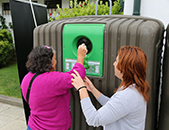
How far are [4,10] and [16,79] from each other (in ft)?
23.6

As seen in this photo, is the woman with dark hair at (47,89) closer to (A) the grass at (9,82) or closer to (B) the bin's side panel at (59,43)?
(B) the bin's side panel at (59,43)

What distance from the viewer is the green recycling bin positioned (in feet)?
5.54

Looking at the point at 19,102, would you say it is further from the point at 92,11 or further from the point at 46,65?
the point at 46,65

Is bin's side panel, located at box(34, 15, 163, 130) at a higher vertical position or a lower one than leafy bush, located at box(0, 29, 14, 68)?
higher

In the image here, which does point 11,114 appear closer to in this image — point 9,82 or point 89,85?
point 9,82

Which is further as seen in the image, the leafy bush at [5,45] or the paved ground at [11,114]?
the leafy bush at [5,45]

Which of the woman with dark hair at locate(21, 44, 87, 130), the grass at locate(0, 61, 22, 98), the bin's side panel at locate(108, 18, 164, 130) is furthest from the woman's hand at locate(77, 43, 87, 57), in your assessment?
the grass at locate(0, 61, 22, 98)

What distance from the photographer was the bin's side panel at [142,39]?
1529 millimetres

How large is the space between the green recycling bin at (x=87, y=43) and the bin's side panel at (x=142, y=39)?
100 millimetres

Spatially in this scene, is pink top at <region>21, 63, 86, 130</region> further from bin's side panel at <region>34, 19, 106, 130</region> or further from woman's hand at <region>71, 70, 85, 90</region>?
bin's side panel at <region>34, 19, 106, 130</region>

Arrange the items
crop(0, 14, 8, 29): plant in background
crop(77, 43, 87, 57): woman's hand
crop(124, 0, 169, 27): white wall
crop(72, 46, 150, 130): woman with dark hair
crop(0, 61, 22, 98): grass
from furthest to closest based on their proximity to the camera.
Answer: crop(0, 14, 8, 29): plant in background → crop(0, 61, 22, 98): grass → crop(124, 0, 169, 27): white wall → crop(77, 43, 87, 57): woman's hand → crop(72, 46, 150, 130): woman with dark hair

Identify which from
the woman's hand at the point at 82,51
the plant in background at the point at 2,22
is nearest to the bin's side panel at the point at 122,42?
the woman's hand at the point at 82,51

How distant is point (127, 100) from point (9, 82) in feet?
19.6

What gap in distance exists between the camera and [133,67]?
3.98 ft
